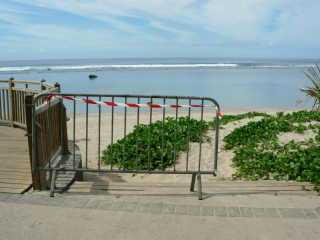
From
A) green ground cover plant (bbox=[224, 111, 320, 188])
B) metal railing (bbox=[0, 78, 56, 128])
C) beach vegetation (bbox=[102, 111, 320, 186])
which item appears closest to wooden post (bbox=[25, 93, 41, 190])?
beach vegetation (bbox=[102, 111, 320, 186])

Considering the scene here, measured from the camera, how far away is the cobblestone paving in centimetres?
508

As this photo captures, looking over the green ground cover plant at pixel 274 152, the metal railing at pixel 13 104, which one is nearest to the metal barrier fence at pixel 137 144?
the green ground cover plant at pixel 274 152

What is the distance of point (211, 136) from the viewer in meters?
11.6

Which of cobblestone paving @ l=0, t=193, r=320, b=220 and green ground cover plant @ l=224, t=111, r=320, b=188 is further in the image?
green ground cover plant @ l=224, t=111, r=320, b=188

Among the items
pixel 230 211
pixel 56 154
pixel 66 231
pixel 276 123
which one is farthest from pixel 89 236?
pixel 276 123

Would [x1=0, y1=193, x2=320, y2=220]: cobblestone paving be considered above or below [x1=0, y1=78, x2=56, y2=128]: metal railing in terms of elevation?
below

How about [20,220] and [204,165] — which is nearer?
[20,220]

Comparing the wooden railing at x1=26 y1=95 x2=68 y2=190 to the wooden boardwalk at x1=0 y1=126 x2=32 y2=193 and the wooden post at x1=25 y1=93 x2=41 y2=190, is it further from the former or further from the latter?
the wooden boardwalk at x1=0 y1=126 x2=32 y2=193

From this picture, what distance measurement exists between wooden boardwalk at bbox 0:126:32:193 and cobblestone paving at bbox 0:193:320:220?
1.63 feet

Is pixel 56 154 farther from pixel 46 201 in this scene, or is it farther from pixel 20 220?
pixel 20 220

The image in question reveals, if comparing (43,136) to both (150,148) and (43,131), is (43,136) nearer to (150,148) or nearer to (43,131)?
(43,131)

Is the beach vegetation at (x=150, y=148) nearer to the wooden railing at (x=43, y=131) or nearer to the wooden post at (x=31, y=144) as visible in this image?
the wooden railing at (x=43, y=131)

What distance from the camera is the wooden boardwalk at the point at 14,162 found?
239 inches

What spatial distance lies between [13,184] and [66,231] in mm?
1911
